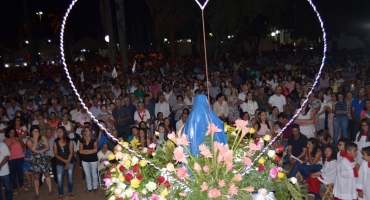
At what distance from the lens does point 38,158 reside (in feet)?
28.3

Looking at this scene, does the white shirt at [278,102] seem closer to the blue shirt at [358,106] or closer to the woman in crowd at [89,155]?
the blue shirt at [358,106]

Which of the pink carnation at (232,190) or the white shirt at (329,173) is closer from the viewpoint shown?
the pink carnation at (232,190)

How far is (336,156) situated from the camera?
742 cm

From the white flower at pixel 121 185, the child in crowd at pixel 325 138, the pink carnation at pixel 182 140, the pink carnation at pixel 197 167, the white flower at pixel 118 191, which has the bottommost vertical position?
the child in crowd at pixel 325 138

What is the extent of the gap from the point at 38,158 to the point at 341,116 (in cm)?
720

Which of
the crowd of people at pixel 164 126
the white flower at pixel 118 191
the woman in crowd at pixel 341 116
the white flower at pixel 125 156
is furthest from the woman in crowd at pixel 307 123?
the white flower at pixel 118 191

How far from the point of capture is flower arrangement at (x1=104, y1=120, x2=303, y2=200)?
4.01 meters

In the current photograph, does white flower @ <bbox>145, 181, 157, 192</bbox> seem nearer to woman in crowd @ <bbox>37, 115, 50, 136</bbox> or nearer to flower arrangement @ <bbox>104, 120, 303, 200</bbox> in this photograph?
flower arrangement @ <bbox>104, 120, 303, 200</bbox>

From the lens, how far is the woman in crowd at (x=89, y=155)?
8547 mm

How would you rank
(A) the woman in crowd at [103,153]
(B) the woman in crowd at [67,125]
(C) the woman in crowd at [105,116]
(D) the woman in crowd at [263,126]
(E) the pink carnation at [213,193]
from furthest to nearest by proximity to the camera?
1. (C) the woman in crowd at [105,116]
2. (B) the woman in crowd at [67,125]
3. (D) the woman in crowd at [263,126]
4. (A) the woman in crowd at [103,153]
5. (E) the pink carnation at [213,193]

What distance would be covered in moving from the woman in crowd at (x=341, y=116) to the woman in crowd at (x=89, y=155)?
592cm

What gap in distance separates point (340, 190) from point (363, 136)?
159cm

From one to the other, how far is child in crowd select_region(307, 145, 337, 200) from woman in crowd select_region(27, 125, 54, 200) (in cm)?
532

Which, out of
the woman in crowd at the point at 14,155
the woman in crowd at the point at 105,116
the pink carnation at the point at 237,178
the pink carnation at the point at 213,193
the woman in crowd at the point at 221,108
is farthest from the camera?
the woman in crowd at the point at 221,108
